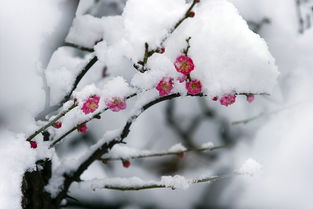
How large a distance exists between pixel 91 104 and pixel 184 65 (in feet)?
1.32

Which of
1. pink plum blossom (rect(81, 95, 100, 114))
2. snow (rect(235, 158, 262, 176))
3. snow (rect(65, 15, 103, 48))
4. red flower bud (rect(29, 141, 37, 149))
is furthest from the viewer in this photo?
snow (rect(65, 15, 103, 48))

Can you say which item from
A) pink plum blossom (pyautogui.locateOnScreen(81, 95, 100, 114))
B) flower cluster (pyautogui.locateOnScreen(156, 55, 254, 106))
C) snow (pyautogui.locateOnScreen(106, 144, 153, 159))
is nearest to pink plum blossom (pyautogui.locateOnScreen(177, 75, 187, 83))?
flower cluster (pyautogui.locateOnScreen(156, 55, 254, 106))

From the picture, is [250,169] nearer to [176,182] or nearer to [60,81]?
[176,182]

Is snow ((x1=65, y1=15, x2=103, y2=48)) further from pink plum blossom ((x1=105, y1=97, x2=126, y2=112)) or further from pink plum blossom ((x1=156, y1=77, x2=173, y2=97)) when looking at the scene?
pink plum blossom ((x1=156, y1=77, x2=173, y2=97))

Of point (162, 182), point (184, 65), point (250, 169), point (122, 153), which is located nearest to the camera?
point (184, 65)

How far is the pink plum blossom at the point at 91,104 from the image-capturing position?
1.53 m

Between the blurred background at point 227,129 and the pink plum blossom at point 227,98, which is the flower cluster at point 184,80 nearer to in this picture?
the pink plum blossom at point 227,98

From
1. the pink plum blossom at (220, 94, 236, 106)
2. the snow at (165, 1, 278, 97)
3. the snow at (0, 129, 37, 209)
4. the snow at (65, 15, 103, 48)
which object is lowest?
the snow at (0, 129, 37, 209)

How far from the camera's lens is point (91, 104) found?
154cm

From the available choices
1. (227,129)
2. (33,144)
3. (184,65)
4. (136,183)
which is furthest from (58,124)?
(227,129)

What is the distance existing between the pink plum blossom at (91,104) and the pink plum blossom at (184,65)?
0.36 meters

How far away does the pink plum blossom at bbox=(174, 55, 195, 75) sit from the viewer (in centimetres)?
136

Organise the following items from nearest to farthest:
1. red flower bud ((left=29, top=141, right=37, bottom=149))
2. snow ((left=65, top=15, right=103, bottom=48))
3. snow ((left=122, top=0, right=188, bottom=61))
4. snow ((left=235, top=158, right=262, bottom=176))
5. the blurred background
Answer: snow ((left=122, top=0, right=188, bottom=61)), red flower bud ((left=29, top=141, right=37, bottom=149)), snow ((left=235, top=158, right=262, bottom=176)), snow ((left=65, top=15, right=103, bottom=48)), the blurred background

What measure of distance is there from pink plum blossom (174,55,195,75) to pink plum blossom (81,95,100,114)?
358 millimetres
